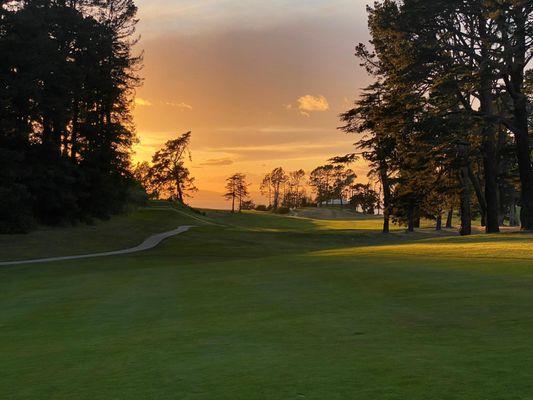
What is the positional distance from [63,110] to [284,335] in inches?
1585

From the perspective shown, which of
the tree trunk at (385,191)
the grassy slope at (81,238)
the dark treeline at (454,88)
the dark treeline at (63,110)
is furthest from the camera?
the tree trunk at (385,191)

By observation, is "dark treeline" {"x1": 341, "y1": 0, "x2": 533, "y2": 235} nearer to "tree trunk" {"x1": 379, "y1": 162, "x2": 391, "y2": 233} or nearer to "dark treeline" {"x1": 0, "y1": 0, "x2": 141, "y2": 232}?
"tree trunk" {"x1": 379, "y1": 162, "x2": 391, "y2": 233}

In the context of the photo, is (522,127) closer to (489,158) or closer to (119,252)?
(489,158)

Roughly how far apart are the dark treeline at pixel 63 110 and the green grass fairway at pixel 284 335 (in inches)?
1045

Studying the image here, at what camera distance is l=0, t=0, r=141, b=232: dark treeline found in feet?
125

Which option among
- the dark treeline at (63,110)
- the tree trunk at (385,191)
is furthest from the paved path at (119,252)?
the tree trunk at (385,191)

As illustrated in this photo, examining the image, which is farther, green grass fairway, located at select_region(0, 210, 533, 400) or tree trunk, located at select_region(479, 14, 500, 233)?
tree trunk, located at select_region(479, 14, 500, 233)

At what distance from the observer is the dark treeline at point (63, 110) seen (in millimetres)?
37969

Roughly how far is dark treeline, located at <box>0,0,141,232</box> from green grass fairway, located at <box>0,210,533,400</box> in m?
26.5

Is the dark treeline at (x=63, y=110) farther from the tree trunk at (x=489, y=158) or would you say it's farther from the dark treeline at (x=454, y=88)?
the tree trunk at (x=489, y=158)

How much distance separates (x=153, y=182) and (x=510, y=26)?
290 ft

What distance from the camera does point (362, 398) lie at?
4477 millimetres

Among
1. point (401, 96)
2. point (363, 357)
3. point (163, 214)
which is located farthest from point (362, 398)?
point (163, 214)

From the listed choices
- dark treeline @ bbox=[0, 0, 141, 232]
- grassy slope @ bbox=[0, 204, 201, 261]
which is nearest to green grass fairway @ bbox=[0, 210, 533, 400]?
grassy slope @ bbox=[0, 204, 201, 261]
